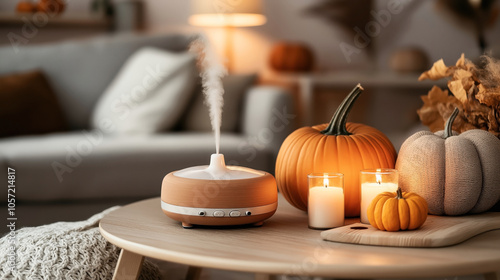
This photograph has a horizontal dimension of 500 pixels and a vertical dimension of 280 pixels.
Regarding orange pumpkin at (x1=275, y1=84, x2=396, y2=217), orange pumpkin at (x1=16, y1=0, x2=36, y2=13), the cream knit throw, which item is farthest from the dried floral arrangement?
orange pumpkin at (x1=16, y1=0, x2=36, y2=13)

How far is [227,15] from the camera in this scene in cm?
337

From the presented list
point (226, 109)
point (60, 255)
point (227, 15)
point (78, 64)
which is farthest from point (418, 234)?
point (227, 15)

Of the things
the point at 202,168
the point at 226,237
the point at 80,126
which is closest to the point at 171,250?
the point at 226,237

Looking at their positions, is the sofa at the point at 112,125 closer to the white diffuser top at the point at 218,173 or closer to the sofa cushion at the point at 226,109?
the sofa cushion at the point at 226,109

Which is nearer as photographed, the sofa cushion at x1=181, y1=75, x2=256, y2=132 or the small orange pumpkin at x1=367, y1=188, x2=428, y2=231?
the small orange pumpkin at x1=367, y1=188, x2=428, y2=231

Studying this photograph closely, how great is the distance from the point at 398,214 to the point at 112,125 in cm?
170

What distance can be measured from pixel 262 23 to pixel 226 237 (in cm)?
276

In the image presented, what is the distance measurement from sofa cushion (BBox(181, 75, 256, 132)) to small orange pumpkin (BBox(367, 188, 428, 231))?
155 cm

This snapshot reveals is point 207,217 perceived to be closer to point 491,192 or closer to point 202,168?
point 202,168

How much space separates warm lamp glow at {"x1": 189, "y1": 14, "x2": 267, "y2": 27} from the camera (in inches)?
132

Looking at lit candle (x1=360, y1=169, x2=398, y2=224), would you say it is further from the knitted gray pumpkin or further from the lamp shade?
the lamp shade

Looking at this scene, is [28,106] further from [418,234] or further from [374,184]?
[418,234]

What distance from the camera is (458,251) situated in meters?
0.81

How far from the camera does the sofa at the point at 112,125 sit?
6.51 ft
